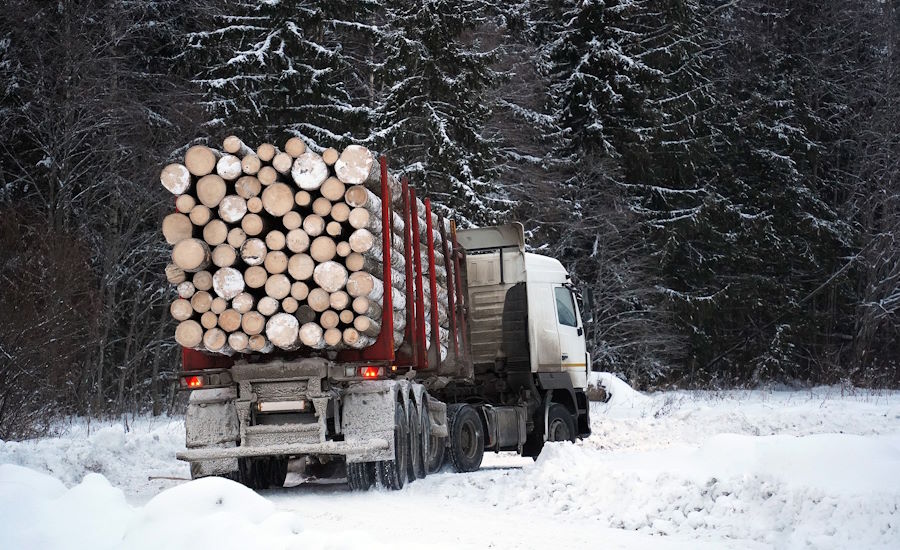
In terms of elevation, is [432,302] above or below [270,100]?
below

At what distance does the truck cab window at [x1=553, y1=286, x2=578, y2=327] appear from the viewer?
55.7 feet

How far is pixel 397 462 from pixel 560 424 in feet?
19.8

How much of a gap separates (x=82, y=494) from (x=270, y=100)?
1978 centimetres

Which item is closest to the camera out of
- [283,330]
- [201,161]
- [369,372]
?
[283,330]

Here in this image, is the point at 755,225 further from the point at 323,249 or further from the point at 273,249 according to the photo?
the point at 273,249

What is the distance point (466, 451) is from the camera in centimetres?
1484

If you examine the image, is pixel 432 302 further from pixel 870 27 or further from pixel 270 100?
pixel 870 27

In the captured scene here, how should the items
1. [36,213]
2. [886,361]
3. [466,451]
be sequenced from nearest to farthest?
[466,451], [36,213], [886,361]

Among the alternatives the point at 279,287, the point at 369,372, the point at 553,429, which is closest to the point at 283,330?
the point at 279,287

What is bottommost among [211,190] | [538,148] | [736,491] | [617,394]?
[736,491]

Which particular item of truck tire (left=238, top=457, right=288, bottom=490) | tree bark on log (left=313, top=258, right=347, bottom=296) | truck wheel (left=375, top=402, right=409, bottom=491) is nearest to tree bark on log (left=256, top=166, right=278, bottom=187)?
tree bark on log (left=313, top=258, right=347, bottom=296)

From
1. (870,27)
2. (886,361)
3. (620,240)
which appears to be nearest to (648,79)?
(620,240)

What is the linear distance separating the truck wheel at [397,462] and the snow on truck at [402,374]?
1cm

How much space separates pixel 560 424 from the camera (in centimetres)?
1708
